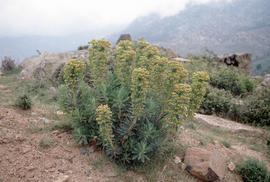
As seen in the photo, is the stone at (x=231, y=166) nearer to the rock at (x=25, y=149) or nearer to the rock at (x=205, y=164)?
the rock at (x=205, y=164)

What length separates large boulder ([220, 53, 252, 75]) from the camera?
805 inches

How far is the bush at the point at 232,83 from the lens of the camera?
13.5 m

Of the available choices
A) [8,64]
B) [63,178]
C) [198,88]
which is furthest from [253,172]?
[8,64]

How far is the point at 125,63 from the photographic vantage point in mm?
4031

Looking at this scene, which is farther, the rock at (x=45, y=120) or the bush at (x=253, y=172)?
the rock at (x=45, y=120)

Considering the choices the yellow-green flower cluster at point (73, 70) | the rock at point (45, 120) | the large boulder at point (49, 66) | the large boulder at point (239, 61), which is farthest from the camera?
the large boulder at point (239, 61)

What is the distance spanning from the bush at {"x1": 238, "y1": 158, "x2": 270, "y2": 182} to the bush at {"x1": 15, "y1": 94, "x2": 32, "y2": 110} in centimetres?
695

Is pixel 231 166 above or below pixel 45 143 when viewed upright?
below

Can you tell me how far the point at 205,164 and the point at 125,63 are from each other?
3204 millimetres

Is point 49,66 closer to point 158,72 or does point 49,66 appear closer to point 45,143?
point 45,143

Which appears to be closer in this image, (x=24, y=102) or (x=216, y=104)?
(x=24, y=102)

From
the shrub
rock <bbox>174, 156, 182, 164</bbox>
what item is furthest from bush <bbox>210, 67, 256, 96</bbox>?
rock <bbox>174, 156, 182, 164</bbox>

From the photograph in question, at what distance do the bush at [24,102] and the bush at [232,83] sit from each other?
40.2 feet

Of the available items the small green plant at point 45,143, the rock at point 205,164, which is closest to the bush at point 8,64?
the small green plant at point 45,143
